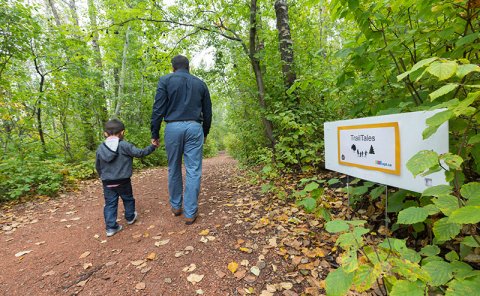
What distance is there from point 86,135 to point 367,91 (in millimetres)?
10544

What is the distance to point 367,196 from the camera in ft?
9.15

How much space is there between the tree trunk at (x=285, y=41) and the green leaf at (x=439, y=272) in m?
4.22

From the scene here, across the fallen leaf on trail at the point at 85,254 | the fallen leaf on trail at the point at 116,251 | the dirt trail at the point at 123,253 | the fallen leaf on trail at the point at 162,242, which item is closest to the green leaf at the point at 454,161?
the dirt trail at the point at 123,253

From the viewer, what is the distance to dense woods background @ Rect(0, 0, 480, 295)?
3.65ft

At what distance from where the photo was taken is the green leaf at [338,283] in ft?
3.40

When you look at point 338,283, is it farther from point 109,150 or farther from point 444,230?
point 109,150

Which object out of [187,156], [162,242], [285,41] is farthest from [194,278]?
[285,41]

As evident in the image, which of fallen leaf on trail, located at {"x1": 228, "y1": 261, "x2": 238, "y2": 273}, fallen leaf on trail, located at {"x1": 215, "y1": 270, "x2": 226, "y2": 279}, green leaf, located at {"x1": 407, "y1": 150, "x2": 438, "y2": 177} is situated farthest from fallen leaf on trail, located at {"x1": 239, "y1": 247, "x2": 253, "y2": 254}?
green leaf, located at {"x1": 407, "y1": 150, "x2": 438, "y2": 177}

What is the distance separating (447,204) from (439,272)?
326 mm

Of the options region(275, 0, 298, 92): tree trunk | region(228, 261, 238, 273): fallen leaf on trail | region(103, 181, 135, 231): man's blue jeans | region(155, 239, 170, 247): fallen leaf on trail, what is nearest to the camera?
region(228, 261, 238, 273): fallen leaf on trail

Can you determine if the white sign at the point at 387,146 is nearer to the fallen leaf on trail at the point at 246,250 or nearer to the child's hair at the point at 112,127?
the fallen leaf on trail at the point at 246,250

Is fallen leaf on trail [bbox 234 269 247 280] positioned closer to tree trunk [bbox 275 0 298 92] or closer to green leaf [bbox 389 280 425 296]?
green leaf [bbox 389 280 425 296]

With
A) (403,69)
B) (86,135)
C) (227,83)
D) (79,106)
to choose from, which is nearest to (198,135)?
(403,69)

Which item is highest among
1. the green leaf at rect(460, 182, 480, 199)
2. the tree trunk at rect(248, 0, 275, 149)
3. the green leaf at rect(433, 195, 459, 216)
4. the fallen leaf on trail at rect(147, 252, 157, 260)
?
the tree trunk at rect(248, 0, 275, 149)
